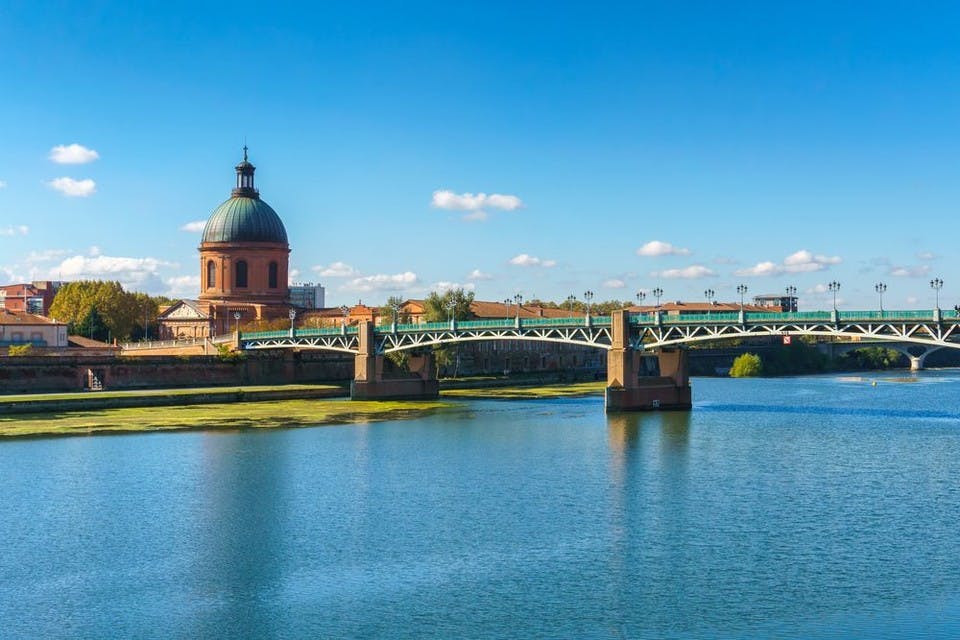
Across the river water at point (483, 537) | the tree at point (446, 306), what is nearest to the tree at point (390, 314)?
the tree at point (446, 306)

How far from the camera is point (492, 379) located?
388ft

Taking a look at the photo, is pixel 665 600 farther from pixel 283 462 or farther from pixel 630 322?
pixel 630 322

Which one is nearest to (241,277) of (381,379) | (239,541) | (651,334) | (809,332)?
(381,379)

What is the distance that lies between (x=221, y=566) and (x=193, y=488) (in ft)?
43.6

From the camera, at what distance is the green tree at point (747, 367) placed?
5408 inches

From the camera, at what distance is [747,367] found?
138000 mm

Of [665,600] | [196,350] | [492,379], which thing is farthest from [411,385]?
[665,600]

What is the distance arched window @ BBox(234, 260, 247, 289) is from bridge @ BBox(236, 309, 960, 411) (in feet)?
119

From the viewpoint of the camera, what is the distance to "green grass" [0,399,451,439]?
65.0 meters

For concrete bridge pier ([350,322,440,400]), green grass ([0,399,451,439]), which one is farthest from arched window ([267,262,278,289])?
green grass ([0,399,451,439])

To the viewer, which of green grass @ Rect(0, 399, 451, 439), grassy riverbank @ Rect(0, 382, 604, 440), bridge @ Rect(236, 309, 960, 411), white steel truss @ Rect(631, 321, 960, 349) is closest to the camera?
green grass @ Rect(0, 399, 451, 439)

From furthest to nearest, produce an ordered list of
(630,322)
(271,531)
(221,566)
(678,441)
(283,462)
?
(630,322) → (678,441) → (283,462) → (271,531) → (221,566)

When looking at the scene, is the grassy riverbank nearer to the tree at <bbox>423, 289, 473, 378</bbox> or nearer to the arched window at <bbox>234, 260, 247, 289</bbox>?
the tree at <bbox>423, 289, 473, 378</bbox>

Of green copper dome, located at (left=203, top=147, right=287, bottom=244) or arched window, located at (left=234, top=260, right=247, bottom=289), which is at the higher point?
green copper dome, located at (left=203, top=147, right=287, bottom=244)
